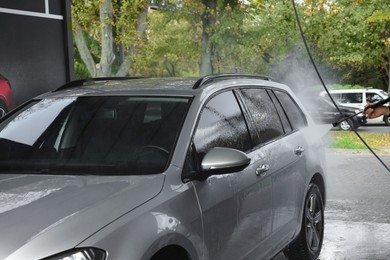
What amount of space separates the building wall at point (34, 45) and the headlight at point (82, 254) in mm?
5277

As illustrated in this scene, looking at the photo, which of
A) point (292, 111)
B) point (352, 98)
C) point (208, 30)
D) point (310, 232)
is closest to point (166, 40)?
point (208, 30)

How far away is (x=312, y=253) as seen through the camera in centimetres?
564

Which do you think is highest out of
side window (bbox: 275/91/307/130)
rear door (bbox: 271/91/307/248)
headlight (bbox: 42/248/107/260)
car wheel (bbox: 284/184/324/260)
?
side window (bbox: 275/91/307/130)

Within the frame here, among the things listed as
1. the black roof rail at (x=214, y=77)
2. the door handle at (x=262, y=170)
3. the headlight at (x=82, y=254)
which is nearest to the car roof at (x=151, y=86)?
the black roof rail at (x=214, y=77)

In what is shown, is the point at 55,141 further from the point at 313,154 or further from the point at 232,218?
the point at 313,154

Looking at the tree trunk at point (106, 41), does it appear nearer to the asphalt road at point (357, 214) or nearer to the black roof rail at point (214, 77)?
the asphalt road at point (357, 214)

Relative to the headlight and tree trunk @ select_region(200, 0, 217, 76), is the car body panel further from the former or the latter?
tree trunk @ select_region(200, 0, 217, 76)

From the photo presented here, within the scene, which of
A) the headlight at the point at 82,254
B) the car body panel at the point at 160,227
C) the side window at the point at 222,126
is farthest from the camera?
the side window at the point at 222,126

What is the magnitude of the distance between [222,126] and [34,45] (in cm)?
460

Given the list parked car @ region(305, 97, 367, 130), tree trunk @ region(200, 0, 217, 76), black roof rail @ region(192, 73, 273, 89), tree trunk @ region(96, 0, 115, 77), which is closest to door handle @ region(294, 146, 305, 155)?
black roof rail @ region(192, 73, 273, 89)

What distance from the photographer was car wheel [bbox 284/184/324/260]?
5.51 metres

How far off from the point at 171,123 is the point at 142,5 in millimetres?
25725

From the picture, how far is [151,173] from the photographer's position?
3.39m

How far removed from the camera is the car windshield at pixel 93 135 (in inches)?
141
